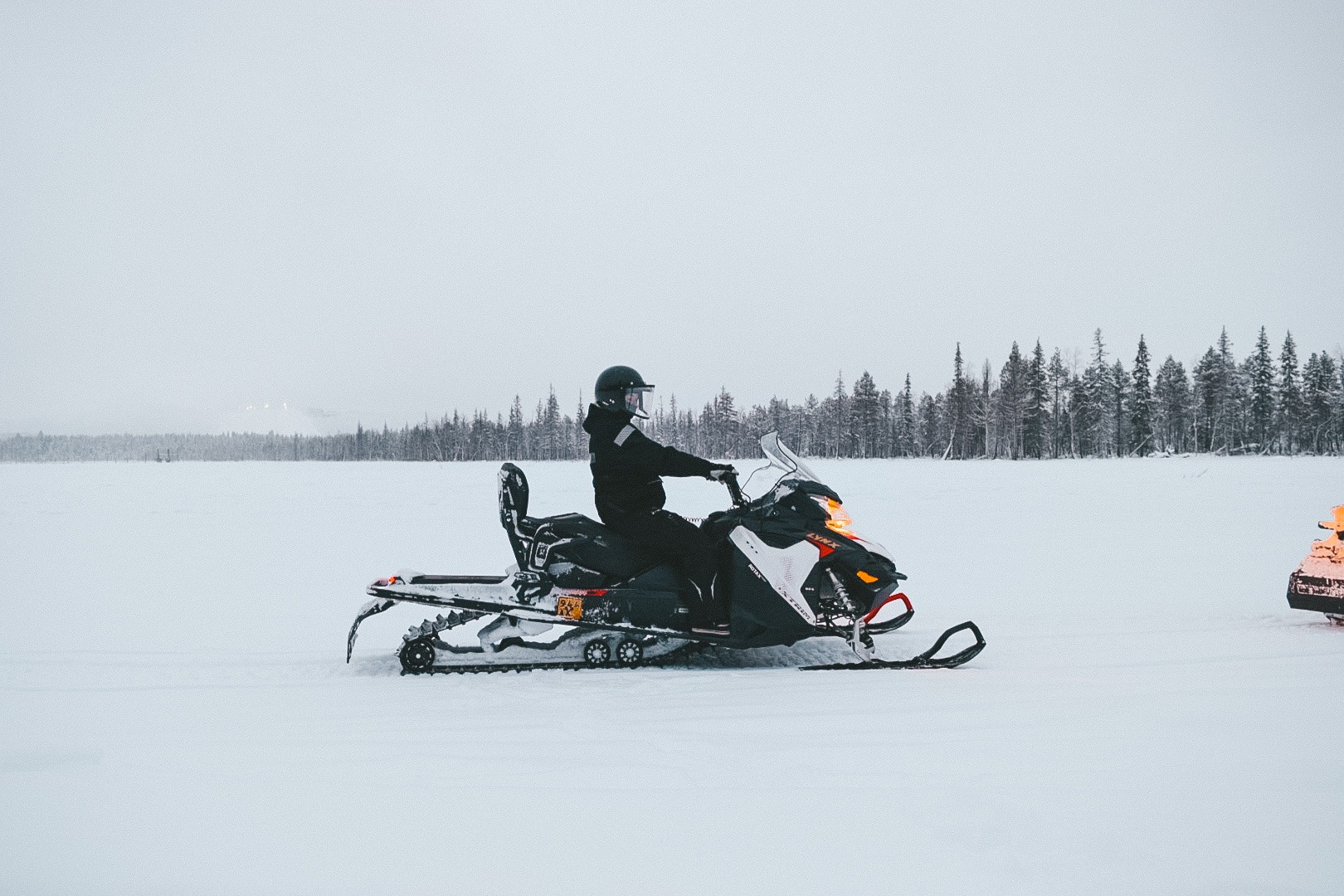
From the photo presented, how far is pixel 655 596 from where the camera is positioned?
5.09 metres

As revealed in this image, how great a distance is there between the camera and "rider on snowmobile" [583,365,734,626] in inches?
196

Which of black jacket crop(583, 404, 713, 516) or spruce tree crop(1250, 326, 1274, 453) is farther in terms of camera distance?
spruce tree crop(1250, 326, 1274, 453)

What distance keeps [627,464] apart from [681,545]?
66cm

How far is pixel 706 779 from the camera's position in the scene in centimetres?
314

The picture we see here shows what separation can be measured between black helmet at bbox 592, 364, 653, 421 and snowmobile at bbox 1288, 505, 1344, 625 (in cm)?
527

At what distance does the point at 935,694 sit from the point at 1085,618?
286 centimetres

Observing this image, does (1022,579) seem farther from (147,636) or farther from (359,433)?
(359,433)

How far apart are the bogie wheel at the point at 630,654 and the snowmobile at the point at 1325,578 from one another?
5.08 metres

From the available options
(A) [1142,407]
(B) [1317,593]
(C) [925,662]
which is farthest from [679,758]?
(A) [1142,407]

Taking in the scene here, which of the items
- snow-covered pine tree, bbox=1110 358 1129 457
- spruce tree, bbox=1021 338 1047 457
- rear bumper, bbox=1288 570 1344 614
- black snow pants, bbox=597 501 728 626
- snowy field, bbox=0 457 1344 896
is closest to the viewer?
snowy field, bbox=0 457 1344 896

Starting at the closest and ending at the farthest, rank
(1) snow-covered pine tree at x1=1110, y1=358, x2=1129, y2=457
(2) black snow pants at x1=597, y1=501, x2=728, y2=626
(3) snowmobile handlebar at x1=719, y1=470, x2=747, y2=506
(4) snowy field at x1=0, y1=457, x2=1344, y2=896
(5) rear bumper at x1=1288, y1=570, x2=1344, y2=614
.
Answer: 1. (4) snowy field at x1=0, y1=457, x2=1344, y2=896
2. (3) snowmobile handlebar at x1=719, y1=470, x2=747, y2=506
3. (2) black snow pants at x1=597, y1=501, x2=728, y2=626
4. (5) rear bumper at x1=1288, y1=570, x2=1344, y2=614
5. (1) snow-covered pine tree at x1=1110, y1=358, x2=1129, y2=457

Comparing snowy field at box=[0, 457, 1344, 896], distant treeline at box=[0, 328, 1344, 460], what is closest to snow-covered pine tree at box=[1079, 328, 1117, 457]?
distant treeline at box=[0, 328, 1344, 460]

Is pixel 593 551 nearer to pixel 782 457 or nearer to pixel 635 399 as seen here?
pixel 635 399

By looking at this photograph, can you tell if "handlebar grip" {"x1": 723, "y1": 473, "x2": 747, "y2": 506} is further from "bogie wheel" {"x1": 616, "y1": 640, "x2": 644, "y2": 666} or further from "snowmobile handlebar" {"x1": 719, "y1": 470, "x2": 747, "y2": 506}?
"bogie wheel" {"x1": 616, "y1": 640, "x2": 644, "y2": 666}
